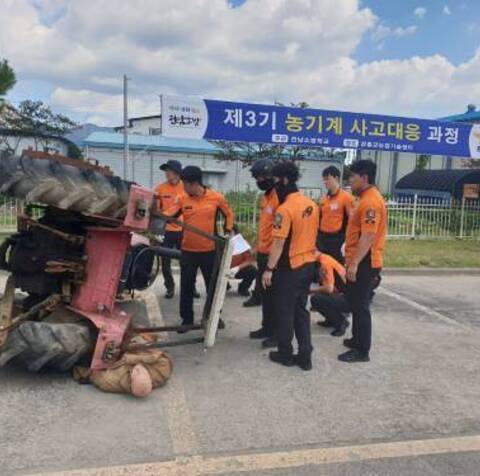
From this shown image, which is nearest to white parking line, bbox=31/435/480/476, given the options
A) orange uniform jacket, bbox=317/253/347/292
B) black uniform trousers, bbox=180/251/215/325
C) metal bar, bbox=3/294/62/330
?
metal bar, bbox=3/294/62/330

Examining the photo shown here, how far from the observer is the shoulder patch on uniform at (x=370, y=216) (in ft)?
15.4

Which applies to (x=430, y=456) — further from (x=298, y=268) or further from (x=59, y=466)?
(x=59, y=466)

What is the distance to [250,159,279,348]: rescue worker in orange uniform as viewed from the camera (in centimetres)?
536

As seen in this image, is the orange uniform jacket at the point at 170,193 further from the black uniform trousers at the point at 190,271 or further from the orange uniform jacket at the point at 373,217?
the orange uniform jacket at the point at 373,217

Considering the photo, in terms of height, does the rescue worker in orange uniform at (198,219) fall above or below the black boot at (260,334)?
above

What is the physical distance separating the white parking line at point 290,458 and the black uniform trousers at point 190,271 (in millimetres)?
2332

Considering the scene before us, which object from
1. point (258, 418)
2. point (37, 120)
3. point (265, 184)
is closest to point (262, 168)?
point (265, 184)

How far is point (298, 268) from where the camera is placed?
468 centimetres

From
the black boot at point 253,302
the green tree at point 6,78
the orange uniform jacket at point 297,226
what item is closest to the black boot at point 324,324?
the black boot at point 253,302

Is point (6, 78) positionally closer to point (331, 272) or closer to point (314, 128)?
point (314, 128)

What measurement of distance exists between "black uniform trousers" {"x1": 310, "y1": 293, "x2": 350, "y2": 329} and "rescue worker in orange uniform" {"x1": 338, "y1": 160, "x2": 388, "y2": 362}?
0.88 meters

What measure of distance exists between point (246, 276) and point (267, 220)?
1.92 meters

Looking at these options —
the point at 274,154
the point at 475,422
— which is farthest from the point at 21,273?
the point at 274,154

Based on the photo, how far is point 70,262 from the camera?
4.27 meters
